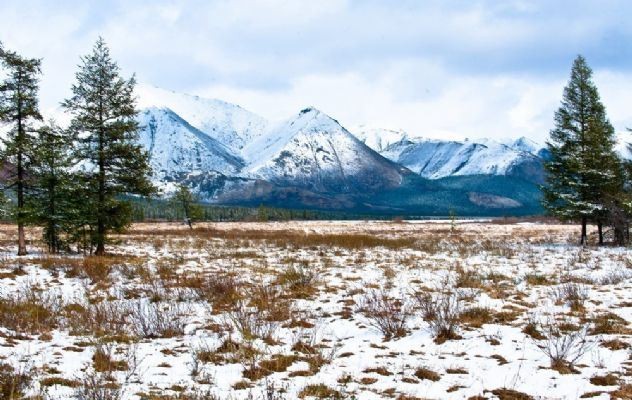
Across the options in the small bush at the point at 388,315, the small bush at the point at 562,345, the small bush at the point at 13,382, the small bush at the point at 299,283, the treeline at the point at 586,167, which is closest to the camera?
the small bush at the point at 13,382

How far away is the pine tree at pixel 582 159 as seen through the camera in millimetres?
26509

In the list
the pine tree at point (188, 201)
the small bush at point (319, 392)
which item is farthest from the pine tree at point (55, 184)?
the pine tree at point (188, 201)

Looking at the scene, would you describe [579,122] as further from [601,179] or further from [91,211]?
[91,211]

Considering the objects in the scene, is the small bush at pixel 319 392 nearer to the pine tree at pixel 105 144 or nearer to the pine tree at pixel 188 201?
the pine tree at pixel 105 144

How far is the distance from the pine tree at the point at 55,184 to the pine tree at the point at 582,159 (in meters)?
26.1

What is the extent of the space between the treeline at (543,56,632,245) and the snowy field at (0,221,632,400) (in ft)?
44.4

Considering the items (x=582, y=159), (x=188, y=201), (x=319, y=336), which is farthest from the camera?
(x=188, y=201)

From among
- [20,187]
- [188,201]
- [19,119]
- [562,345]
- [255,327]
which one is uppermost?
[19,119]

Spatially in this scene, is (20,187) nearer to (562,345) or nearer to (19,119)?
(19,119)

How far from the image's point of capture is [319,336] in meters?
8.33

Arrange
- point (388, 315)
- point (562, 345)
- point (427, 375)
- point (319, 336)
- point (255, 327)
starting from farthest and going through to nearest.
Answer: point (388, 315) < point (255, 327) < point (319, 336) < point (562, 345) < point (427, 375)

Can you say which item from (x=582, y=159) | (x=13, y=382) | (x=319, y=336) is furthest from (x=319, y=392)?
(x=582, y=159)

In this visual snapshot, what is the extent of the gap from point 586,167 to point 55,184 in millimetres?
28103

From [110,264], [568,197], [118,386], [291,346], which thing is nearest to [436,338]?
[291,346]
